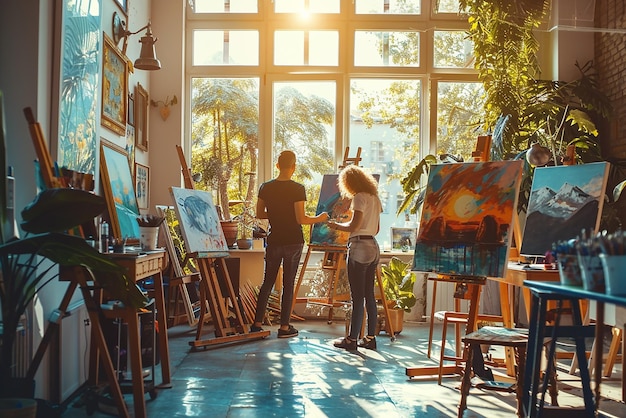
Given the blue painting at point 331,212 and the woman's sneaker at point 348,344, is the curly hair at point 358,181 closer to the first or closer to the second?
the blue painting at point 331,212

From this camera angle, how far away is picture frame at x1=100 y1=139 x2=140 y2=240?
169 inches

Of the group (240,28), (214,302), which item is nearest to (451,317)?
(214,302)

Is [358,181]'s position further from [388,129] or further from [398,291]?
[388,129]

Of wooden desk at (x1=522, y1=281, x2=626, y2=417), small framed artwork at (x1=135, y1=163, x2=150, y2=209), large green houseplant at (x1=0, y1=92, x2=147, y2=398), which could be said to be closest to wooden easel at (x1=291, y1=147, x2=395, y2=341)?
small framed artwork at (x1=135, y1=163, x2=150, y2=209)

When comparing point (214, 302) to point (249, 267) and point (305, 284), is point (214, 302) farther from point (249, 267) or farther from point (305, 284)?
point (305, 284)

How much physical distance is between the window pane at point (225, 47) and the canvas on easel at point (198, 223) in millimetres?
2330

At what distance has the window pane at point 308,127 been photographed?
298 inches

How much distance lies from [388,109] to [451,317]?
3579 mm

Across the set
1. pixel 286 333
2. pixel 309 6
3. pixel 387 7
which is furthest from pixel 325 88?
pixel 286 333

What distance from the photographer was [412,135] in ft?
25.0

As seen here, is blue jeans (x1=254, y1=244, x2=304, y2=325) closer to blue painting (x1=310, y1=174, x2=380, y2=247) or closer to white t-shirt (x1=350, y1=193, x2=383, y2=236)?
blue painting (x1=310, y1=174, x2=380, y2=247)

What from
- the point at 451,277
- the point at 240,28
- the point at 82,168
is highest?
the point at 240,28

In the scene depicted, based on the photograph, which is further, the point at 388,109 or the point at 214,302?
the point at 388,109

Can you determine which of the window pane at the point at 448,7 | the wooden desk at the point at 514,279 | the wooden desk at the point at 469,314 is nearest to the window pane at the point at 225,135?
the window pane at the point at 448,7
